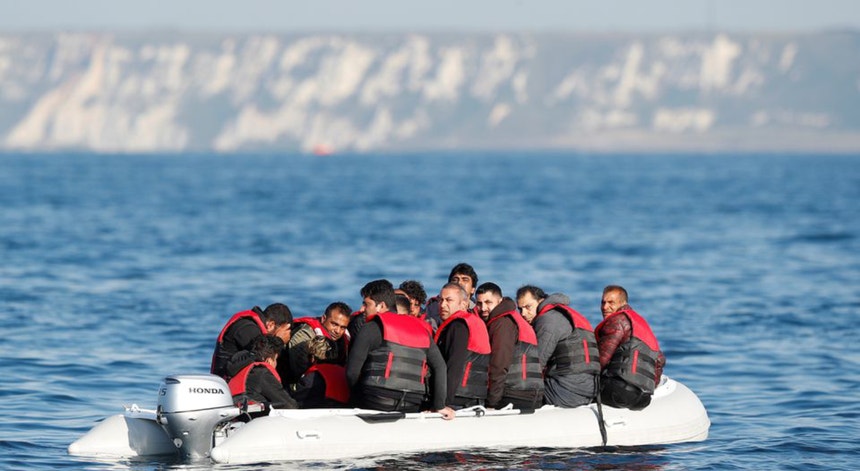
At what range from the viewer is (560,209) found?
59094mm

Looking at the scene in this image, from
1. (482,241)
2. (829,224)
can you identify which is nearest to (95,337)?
(482,241)

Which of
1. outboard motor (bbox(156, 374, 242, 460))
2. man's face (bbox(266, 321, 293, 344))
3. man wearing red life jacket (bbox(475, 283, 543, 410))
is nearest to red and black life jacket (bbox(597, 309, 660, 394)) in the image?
man wearing red life jacket (bbox(475, 283, 543, 410))

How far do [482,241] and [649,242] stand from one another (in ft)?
16.9

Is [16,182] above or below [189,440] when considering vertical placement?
above

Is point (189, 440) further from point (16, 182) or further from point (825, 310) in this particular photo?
point (16, 182)

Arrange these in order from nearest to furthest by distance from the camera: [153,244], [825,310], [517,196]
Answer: [825,310] < [153,244] < [517,196]

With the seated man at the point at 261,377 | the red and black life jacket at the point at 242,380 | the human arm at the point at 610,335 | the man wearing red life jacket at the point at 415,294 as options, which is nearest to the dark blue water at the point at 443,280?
the seated man at the point at 261,377

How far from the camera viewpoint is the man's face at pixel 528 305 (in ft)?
41.4

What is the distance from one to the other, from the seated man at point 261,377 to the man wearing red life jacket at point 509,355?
185 cm

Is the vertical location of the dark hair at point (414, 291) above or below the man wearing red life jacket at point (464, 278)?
below

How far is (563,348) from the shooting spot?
12453mm

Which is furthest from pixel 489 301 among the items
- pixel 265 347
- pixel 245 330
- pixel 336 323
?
pixel 245 330

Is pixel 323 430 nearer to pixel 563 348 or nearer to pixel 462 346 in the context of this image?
pixel 462 346

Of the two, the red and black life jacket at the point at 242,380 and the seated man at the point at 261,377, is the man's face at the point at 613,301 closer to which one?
the seated man at the point at 261,377
